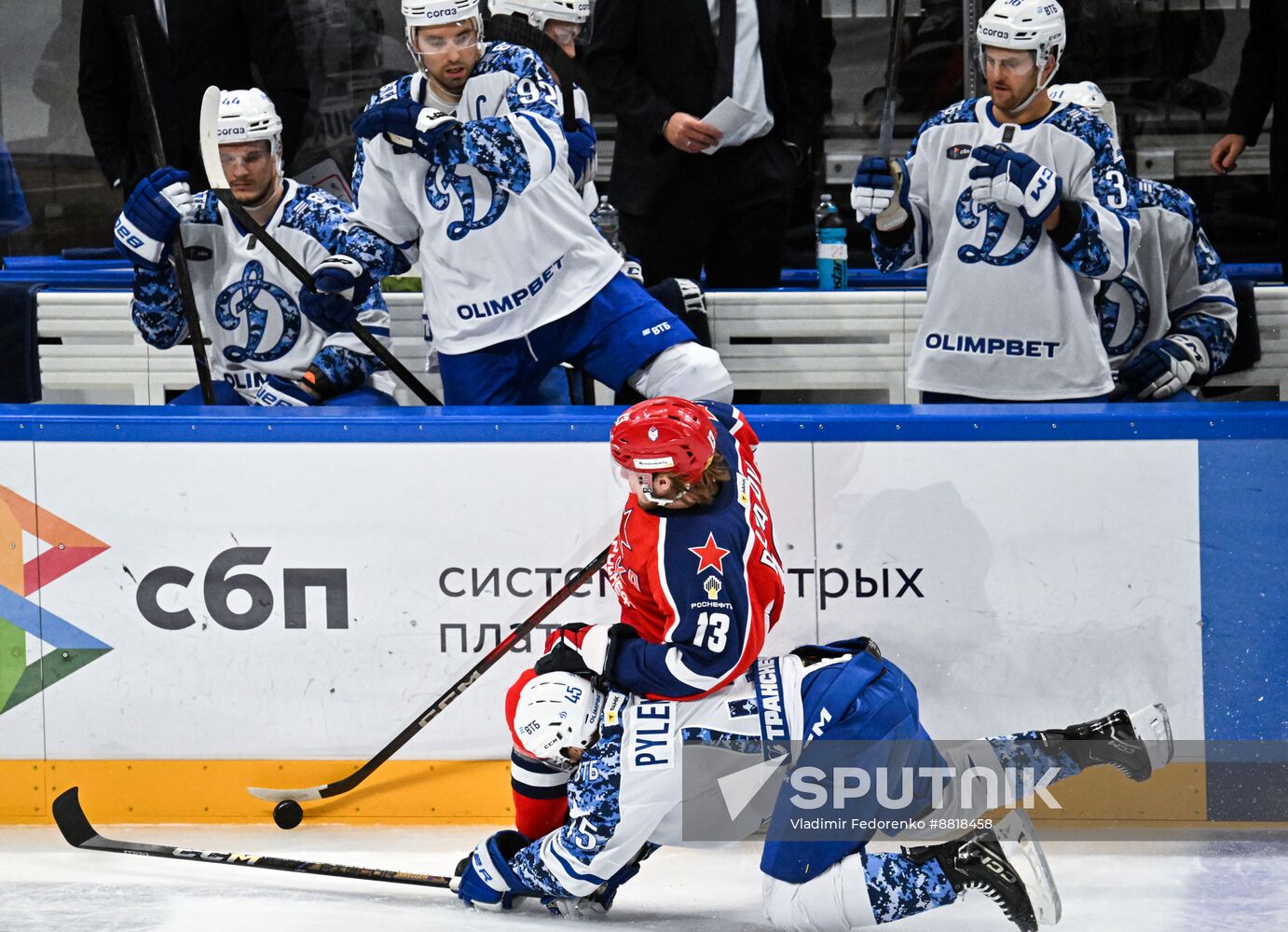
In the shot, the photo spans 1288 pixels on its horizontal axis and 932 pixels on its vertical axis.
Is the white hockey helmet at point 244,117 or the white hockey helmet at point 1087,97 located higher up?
the white hockey helmet at point 244,117

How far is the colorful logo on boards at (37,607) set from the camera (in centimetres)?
292

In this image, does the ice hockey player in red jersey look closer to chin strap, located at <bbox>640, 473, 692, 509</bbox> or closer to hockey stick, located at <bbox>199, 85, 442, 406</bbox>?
chin strap, located at <bbox>640, 473, 692, 509</bbox>

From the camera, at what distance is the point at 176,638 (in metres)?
2.93

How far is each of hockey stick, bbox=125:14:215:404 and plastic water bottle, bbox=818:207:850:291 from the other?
181 centimetres

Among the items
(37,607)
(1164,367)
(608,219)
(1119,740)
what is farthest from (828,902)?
(608,219)

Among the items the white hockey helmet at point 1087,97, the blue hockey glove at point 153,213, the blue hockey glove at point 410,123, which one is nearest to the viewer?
the blue hockey glove at point 410,123

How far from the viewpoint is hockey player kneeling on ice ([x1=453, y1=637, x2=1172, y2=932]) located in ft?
7.91

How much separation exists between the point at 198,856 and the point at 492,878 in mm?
481

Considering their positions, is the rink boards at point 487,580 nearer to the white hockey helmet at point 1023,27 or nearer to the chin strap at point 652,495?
the chin strap at point 652,495

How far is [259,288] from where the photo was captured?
3.73 meters

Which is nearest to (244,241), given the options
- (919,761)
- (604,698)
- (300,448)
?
(300,448)

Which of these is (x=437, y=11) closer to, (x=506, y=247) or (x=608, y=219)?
(x=506, y=247)

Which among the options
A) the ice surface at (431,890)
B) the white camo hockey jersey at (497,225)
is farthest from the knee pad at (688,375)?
the ice surface at (431,890)

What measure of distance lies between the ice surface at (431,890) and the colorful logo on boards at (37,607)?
0.89 ft
